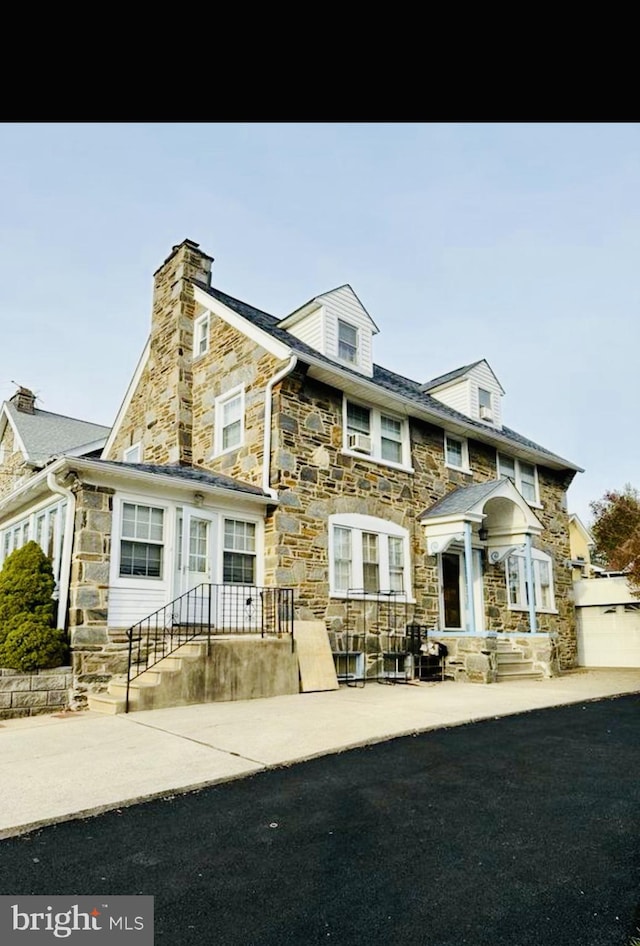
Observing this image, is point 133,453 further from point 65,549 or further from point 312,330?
point 65,549

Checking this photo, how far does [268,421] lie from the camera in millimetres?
12453

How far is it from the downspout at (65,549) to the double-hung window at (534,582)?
36.0ft

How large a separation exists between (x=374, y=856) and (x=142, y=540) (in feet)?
24.7

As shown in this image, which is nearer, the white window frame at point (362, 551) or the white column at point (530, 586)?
the white window frame at point (362, 551)

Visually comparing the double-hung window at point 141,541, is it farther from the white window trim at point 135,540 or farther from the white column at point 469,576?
the white column at point 469,576

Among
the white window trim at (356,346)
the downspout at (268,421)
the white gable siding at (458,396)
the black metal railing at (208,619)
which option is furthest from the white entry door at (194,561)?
the white gable siding at (458,396)

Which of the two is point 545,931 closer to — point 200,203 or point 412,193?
point 412,193

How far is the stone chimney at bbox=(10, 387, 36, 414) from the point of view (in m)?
21.8

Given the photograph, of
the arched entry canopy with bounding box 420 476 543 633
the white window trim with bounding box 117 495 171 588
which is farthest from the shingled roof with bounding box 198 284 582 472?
the white window trim with bounding box 117 495 171 588

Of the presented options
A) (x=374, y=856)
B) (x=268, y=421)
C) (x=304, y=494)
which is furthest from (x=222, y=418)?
(x=374, y=856)

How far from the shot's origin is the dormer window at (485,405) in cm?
1789
